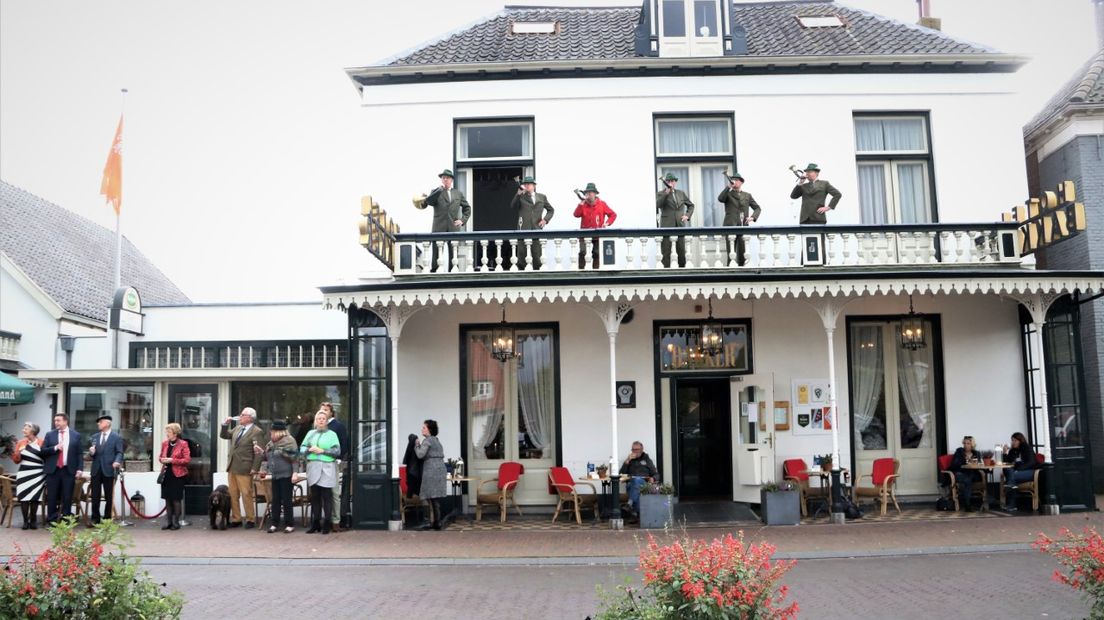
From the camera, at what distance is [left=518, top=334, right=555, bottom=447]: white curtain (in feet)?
49.3

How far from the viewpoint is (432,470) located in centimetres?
1312

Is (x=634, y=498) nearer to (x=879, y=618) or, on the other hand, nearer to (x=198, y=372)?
(x=879, y=618)

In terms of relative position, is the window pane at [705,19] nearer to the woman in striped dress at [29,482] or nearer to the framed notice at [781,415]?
the framed notice at [781,415]

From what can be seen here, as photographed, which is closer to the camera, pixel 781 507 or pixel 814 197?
pixel 781 507

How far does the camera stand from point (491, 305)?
15148 mm

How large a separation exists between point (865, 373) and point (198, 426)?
38.8 ft

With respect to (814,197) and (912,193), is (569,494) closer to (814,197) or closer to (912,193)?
(814,197)

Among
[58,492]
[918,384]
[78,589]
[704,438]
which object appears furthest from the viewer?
[704,438]

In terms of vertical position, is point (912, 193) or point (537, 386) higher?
point (912, 193)

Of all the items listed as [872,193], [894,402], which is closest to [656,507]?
[894,402]

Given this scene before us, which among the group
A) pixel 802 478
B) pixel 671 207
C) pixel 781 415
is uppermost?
pixel 671 207

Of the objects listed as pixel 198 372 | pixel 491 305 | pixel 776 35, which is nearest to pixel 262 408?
pixel 198 372

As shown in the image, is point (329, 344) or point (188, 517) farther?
point (329, 344)

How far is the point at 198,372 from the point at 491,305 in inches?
210
